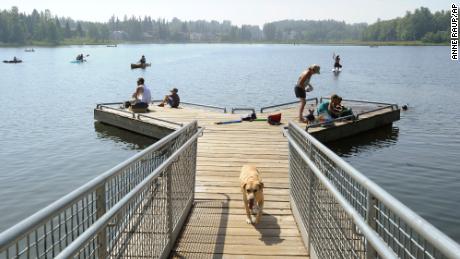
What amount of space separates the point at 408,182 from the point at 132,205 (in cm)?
1147

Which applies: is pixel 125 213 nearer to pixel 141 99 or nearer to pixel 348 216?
pixel 348 216

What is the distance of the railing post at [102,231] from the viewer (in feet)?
11.3

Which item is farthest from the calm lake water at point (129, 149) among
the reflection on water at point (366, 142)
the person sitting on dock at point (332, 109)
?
the person sitting on dock at point (332, 109)

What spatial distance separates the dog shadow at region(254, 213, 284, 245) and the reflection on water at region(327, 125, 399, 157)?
394 inches

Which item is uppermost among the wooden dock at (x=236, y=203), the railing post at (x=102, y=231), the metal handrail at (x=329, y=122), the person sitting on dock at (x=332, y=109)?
the railing post at (x=102, y=231)

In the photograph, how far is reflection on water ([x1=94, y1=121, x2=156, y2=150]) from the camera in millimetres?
18294

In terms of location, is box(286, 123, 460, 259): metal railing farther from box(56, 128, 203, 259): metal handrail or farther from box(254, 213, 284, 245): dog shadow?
box(56, 128, 203, 259): metal handrail

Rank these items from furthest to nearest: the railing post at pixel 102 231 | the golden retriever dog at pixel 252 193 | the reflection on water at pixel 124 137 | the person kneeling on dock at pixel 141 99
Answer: the person kneeling on dock at pixel 141 99, the reflection on water at pixel 124 137, the golden retriever dog at pixel 252 193, the railing post at pixel 102 231

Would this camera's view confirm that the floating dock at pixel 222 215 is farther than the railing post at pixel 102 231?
No

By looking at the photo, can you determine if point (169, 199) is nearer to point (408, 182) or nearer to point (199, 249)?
point (199, 249)

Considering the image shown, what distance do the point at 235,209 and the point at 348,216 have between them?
394 cm

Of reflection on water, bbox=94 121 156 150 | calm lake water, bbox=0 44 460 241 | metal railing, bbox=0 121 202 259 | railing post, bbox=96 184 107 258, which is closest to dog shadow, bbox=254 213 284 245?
metal railing, bbox=0 121 202 259

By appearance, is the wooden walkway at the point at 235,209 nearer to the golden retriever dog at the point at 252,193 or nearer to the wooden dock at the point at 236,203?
the wooden dock at the point at 236,203

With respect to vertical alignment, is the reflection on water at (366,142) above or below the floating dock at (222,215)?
below
